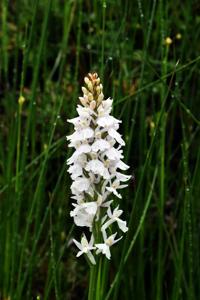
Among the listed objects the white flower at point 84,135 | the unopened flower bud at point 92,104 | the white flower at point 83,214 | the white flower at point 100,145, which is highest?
the unopened flower bud at point 92,104

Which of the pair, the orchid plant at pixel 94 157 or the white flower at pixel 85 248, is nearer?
the orchid plant at pixel 94 157

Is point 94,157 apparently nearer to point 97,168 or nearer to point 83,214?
point 97,168

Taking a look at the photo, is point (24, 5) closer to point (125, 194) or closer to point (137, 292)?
point (125, 194)

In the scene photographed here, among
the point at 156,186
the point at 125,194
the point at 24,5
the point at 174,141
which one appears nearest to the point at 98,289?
the point at 125,194

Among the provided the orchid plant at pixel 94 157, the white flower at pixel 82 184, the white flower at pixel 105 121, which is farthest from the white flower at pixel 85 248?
the white flower at pixel 105 121

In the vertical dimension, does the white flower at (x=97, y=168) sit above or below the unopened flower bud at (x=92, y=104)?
below

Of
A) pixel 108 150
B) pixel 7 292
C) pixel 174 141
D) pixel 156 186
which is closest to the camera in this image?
pixel 108 150

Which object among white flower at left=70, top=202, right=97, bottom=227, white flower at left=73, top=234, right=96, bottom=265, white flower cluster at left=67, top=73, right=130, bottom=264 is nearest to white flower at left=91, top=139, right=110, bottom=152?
white flower cluster at left=67, top=73, right=130, bottom=264

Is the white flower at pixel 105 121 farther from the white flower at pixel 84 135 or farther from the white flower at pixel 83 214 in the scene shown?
the white flower at pixel 83 214

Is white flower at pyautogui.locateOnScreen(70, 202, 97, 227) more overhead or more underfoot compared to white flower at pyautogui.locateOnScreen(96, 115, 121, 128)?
more underfoot

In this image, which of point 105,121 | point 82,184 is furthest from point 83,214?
point 105,121

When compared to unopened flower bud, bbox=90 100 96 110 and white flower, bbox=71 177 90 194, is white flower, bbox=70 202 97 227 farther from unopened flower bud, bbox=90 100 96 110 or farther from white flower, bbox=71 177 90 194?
unopened flower bud, bbox=90 100 96 110
